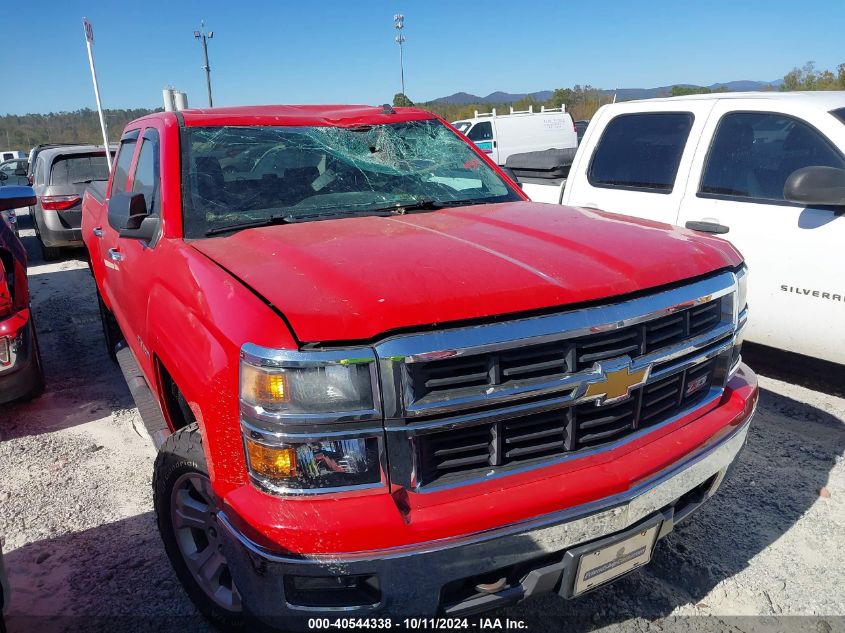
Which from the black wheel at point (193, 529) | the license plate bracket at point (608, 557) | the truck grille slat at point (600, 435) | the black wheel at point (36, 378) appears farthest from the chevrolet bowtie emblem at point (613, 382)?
the black wheel at point (36, 378)

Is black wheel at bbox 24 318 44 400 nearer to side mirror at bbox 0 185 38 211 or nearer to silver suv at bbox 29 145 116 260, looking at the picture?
side mirror at bbox 0 185 38 211

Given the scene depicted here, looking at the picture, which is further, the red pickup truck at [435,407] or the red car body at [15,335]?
the red car body at [15,335]

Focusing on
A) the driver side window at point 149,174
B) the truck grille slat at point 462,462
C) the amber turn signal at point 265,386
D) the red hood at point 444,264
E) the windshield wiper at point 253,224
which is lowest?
the truck grille slat at point 462,462

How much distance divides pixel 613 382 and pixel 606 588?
1.16m

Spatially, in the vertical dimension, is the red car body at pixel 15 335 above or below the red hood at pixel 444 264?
below

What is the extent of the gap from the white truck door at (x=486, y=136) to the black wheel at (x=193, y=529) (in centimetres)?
1675

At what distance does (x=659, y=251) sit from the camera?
2242 millimetres

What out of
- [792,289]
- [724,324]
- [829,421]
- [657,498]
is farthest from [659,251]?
[829,421]

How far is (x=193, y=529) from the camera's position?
2.34 metres

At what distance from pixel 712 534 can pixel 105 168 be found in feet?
32.2

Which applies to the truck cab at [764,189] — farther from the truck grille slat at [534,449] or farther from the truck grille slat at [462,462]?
the truck grille slat at [462,462]

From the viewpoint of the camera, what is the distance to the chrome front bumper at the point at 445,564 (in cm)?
170

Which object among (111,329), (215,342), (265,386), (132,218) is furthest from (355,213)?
(111,329)

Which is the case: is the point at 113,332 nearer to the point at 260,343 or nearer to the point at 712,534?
the point at 260,343
